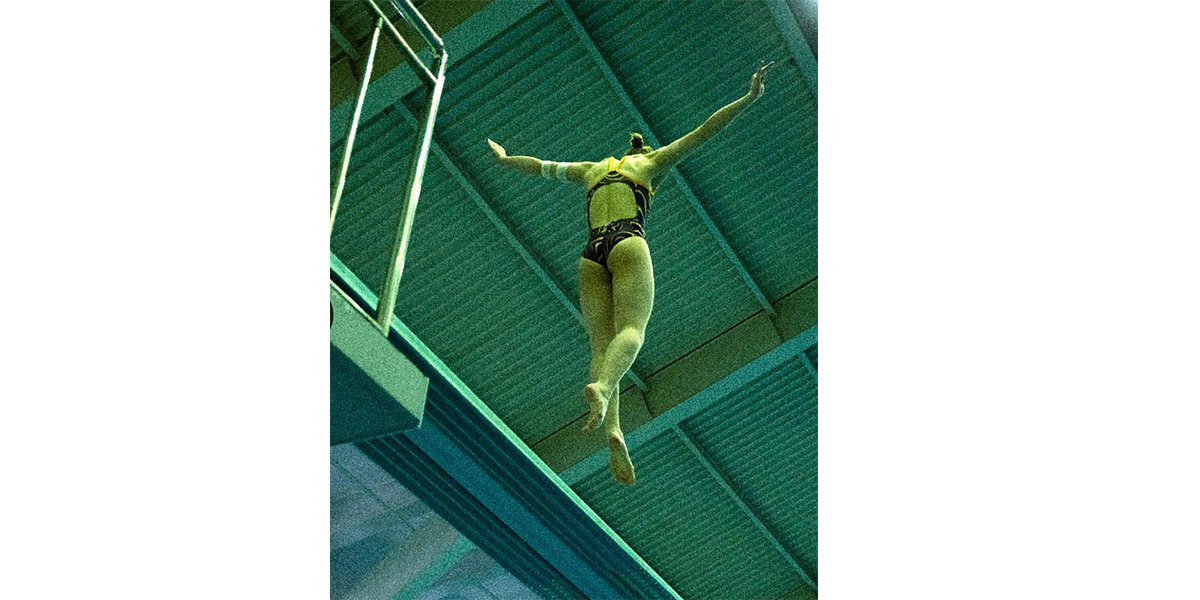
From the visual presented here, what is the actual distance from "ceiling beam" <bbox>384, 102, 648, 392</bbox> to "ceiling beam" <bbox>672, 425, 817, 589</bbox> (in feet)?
7.22

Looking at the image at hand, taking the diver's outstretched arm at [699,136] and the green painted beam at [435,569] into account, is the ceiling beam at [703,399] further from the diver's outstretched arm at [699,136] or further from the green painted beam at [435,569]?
the diver's outstretched arm at [699,136]

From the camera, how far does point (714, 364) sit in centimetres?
1446

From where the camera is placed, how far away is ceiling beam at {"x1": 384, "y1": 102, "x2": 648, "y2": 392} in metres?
11.8

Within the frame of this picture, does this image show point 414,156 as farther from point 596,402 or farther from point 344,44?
point 344,44

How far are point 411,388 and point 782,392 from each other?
10.4 meters

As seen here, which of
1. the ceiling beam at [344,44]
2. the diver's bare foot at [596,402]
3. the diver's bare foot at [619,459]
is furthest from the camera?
the ceiling beam at [344,44]

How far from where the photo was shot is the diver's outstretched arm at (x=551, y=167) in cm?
740

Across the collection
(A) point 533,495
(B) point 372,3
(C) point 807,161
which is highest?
(B) point 372,3

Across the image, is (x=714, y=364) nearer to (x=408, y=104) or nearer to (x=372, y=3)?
(x=408, y=104)

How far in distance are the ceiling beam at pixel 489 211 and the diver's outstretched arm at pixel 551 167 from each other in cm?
390

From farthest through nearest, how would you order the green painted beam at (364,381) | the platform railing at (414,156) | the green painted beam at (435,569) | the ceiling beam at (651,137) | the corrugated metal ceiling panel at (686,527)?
the corrugated metal ceiling panel at (686,527) < the green painted beam at (435,569) < the ceiling beam at (651,137) < the platform railing at (414,156) < the green painted beam at (364,381)

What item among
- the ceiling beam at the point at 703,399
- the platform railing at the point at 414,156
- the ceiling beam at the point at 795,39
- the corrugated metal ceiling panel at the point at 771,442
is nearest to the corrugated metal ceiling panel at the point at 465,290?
the ceiling beam at the point at 703,399

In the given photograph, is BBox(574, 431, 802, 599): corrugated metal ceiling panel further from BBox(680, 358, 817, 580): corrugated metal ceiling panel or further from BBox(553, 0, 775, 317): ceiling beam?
BBox(553, 0, 775, 317): ceiling beam
